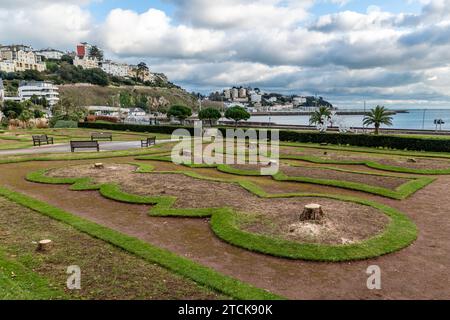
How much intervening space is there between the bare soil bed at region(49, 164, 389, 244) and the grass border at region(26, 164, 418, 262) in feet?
1.05

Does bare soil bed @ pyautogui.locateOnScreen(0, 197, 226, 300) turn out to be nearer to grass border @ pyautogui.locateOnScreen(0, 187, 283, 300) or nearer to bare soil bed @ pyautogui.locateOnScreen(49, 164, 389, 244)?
grass border @ pyautogui.locateOnScreen(0, 187, 283, 300)

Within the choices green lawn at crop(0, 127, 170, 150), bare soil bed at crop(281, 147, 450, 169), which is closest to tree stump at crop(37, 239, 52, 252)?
A: bare soil bed at crop(281, 147, 450, 169)

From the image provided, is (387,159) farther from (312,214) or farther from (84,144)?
(84,144)

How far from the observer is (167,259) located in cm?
770

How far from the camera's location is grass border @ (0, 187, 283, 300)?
6.38 meters

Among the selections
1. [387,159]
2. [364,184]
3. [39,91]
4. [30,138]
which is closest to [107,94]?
[39,91]

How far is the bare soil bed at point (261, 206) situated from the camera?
9.24m

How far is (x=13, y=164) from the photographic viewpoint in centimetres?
2083

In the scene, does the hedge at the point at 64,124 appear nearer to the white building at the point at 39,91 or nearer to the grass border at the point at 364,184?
the grass border at the point at 364,184

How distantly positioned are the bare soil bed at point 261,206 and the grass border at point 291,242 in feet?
1.05

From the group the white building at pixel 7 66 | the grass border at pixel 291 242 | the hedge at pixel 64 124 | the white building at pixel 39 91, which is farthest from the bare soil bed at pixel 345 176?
the white building at pixel 7 66

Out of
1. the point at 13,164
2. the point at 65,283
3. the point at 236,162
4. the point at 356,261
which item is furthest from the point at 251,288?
the point at 13,164

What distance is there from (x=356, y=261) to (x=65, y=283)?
18.4 feet
